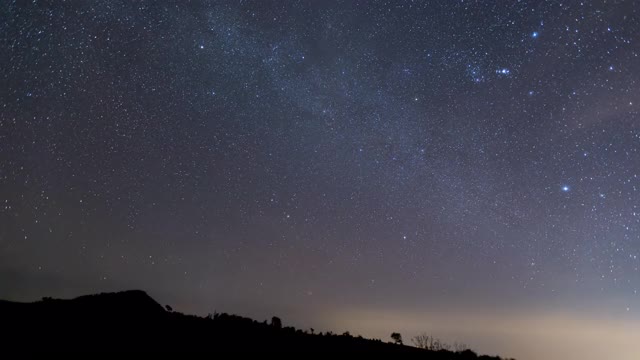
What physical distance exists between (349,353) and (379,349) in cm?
155

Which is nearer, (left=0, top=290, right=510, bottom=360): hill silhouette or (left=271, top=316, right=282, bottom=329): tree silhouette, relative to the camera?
(left=0, top=290, right=510, bottom=360): hill silhouette

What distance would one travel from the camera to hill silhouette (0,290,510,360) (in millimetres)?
10531

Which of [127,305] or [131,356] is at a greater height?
[127,305]

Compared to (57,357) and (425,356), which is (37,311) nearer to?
(57,357)

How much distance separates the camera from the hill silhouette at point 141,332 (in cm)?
1053

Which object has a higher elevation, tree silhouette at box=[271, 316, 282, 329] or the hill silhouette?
tree silhouette at box=[271, 316, 282, 329]

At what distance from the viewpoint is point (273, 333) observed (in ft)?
42.9

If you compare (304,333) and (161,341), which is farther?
(304,333)

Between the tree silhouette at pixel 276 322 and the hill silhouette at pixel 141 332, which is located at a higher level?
the tree silhouette at pixel 276 322

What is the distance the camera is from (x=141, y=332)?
11.6 m

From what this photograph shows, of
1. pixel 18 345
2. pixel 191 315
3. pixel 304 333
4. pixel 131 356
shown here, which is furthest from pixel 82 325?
pixel 304 333

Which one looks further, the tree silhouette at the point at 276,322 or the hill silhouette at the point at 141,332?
the tree silhouette at the point at 276,322

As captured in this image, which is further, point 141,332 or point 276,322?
point 276,322

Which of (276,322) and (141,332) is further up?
(276,322)
